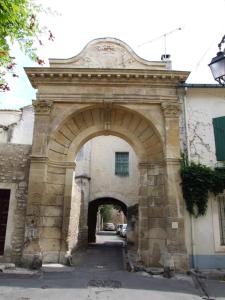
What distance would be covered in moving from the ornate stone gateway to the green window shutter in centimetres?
138

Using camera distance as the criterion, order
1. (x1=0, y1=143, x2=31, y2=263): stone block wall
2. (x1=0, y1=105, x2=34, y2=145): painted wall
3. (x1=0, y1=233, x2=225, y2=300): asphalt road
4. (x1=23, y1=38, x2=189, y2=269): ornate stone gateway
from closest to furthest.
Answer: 1. (x1=0, y1=233, x2=225, y2=300): asphalt road
2. (x1=0, y1=143, x2=31, y2=263): stone block wall
3. (x1=23, y1=38, x2=189, y2=269): ornate stone gateway
4. (x1=0, y1=105, x2=34, y2=145): painted wall

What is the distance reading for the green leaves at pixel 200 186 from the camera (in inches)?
371

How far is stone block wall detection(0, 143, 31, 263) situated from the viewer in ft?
30.5

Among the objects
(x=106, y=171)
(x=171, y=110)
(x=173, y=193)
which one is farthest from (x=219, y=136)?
(x=106, y=171)

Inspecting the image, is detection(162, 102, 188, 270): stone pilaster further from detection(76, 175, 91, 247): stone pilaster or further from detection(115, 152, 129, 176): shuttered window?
detection(115, 152, 129, 176): shuttered window

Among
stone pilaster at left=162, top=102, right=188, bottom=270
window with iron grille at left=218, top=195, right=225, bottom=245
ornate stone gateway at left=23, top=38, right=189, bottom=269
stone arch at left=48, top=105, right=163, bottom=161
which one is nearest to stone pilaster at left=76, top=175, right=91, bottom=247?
ornate stone gateway at left=23, top=38, right=189, bottom=269

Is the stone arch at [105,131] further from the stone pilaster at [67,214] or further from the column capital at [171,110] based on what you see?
the column capital at [171,110]

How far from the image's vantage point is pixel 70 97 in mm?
10641

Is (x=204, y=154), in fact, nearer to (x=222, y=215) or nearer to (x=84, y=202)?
(x=222, y=215)

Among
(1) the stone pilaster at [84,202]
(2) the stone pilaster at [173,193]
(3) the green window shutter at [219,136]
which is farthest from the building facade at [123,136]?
(1) the stone pilaster at [84,202]

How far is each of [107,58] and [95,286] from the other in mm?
7943

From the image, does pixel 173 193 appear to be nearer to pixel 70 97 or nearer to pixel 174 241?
pixel 174 241

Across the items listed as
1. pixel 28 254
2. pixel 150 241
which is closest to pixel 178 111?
pixel 150 241

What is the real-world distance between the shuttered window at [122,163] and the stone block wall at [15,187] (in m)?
10.1
